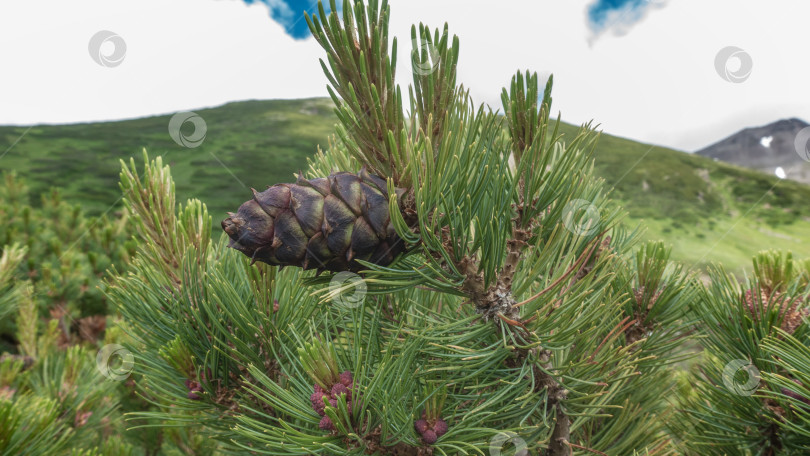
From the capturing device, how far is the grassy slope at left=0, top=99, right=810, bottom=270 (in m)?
13.6

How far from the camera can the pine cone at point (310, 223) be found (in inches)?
25.3

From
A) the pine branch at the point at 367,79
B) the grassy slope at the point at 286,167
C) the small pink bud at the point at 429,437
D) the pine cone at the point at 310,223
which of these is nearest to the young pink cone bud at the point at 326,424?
the small pink bud at the point at 429,437

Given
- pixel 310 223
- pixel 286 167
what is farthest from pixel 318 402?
pixel 286 167

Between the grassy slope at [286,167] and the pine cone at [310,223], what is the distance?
10964 millimetres

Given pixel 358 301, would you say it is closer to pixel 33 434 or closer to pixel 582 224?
pixel 582 224

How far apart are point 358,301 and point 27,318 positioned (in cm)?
216

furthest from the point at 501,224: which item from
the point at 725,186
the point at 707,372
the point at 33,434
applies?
the point at 725,186

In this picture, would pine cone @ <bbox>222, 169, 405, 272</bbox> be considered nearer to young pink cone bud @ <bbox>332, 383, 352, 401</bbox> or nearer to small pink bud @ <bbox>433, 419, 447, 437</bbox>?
young pink cone bud @ <bbox>332, 383, 352, 401</bbox>

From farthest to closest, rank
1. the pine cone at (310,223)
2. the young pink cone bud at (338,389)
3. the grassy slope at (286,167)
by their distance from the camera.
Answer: the grassy slope at (286,167), the young pink cone bud at (338,389), the pine cone at (310,223)

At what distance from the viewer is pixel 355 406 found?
77cm

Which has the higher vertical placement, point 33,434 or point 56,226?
point 33,434

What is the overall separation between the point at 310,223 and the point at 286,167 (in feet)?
42.8

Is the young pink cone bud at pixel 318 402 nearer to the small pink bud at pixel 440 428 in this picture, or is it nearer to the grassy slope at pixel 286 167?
the small pink bud at pixel 440 428

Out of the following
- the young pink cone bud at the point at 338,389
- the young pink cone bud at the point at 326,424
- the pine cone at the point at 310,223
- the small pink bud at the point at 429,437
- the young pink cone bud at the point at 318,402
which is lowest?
the small pink bud at the point at 429,437
